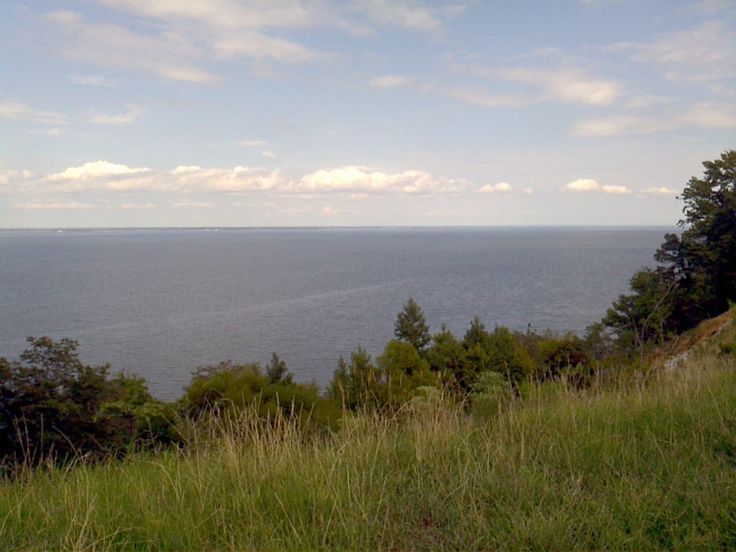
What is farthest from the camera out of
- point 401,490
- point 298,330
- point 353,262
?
point 353,262

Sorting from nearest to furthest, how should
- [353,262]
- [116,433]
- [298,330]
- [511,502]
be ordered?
[511,502]
[116,433]
[298,330]
[353,262]

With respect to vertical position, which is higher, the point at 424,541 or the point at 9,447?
the point at 424,541

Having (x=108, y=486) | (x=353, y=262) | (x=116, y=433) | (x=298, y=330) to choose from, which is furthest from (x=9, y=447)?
(x=353, y=262)

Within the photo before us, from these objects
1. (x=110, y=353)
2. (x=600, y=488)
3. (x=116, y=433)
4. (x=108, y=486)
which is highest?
(x=600, y=488)

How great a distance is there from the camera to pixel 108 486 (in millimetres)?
4512

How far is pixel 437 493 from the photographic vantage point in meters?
3.77

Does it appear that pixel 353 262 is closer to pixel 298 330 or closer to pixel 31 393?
pixel 298 330

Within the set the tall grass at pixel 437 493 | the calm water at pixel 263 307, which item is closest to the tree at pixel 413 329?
the calm water at pixel 263 307

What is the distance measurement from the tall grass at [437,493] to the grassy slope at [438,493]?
11mm

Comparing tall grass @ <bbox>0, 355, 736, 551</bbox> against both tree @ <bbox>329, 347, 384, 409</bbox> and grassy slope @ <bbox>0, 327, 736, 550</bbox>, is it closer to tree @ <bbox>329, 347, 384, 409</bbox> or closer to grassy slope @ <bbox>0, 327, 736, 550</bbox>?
grassy slope @ <bbox>0, 327, 736, 550</bbox>

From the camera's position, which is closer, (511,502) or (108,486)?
(511,502)

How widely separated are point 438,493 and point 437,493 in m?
0.01

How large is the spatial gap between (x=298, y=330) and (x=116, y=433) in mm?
32321

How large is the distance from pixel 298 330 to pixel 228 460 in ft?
139
